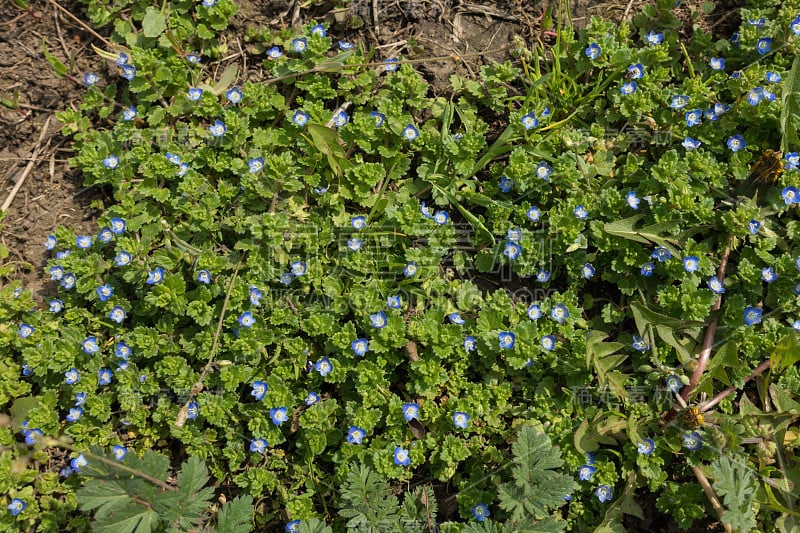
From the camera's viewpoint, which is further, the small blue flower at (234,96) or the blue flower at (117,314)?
the small blue flower at (234,96)

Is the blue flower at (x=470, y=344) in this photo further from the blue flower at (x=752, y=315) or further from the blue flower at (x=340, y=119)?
the blue flower at (x=340, y=119)

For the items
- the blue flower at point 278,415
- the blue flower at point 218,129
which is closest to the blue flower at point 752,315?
the blue flower at point 278,415

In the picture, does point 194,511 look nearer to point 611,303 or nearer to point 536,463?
point 536,463

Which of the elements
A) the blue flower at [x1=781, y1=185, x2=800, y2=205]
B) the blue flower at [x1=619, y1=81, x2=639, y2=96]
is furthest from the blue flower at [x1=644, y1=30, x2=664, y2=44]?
the blue flower at [x1=781, y1=185, x2=800, y2=205]

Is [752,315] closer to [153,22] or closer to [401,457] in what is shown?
[401,457]

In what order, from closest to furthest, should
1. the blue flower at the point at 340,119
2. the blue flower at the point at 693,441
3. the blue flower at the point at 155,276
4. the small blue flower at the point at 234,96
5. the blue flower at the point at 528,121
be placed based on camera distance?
1. the blue flower at the point at 693,441
2. the blue flower at the point at 155,276
3. the blue flower at the point at 528,121
4. the blue flower at the point at 340,119
5. the small blue flower at the point at 234,96

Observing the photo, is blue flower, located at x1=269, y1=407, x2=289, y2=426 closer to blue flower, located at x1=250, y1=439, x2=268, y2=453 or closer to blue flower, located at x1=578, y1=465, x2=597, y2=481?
blue flower, located at x1=250, y1=439, x2=268, y2=453

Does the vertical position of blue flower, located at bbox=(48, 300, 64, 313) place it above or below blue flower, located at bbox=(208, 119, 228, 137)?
below
